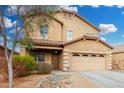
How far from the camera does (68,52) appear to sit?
17.9 meters

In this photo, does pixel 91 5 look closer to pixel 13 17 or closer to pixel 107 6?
pixel 107 6

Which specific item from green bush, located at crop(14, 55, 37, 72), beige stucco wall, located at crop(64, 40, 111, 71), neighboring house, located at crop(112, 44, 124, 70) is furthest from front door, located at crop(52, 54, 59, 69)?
neighboring house, located at crop(112, 44, 124, 70)

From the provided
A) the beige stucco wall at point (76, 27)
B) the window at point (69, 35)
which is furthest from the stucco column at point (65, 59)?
the beige stucco wall at point (76, 27)

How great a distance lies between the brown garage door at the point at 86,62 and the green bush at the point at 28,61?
354 cm

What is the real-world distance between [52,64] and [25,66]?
2.75m

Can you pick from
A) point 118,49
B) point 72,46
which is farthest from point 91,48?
point 118,49

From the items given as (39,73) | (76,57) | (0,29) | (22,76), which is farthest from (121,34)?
(0,29)

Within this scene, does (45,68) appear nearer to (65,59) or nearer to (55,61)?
(55,61)

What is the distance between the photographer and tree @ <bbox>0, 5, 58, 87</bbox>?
12.1 m

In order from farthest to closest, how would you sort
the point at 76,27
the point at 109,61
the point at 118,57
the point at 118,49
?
the point at 76,27 < the point at 118,57 < the point at 109,61 < the point at 118,49

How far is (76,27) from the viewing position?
19750 millimetres

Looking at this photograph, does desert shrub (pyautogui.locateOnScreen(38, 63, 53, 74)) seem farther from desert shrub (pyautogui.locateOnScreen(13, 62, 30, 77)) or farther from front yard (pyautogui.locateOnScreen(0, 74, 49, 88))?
desert shrub (pyautogui.locateOnScreen(13, 62, 30, 77))

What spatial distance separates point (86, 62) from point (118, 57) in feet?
10.1

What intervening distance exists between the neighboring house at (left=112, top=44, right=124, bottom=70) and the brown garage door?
1082mm
